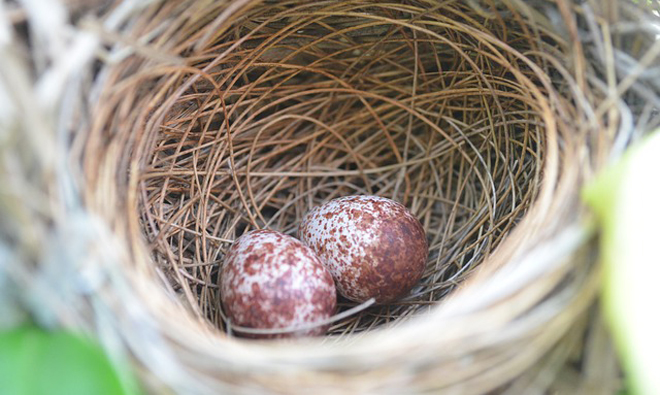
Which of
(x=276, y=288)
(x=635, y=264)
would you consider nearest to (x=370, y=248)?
(x=276, y=288)

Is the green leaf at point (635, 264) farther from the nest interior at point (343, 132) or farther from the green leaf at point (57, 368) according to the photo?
the green leaf at point (57, 368)

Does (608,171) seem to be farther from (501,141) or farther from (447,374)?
(501,141)

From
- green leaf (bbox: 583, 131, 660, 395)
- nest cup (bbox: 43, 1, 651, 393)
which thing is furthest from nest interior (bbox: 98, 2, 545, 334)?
green leaf (bbox: 583, 131, 660, 395)

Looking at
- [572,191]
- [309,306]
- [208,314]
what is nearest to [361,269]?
[309,306]

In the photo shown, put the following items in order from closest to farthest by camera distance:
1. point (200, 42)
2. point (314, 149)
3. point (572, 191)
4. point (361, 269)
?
point (572, 191), point (200, 42), point (361, 269), point (314, 149)

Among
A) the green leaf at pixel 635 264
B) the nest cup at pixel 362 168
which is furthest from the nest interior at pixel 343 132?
the green leaf at pixel 635 264

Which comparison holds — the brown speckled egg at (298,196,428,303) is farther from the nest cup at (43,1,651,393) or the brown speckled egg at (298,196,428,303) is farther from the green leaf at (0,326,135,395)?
the green leaf at (0,326,135,395)

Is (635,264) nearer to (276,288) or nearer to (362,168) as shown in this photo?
(276,288)
